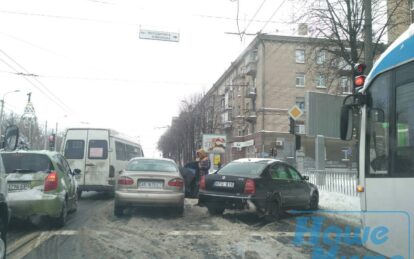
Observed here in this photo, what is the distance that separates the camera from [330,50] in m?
20.6

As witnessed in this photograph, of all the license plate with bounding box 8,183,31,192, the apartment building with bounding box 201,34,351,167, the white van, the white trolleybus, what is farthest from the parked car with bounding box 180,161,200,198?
the apartment building with bounding box 201,34,351,167

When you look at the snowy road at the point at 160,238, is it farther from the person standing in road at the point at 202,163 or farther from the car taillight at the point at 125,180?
the person standing in road at the point at 202,163

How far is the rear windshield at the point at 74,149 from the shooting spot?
17.8 metres

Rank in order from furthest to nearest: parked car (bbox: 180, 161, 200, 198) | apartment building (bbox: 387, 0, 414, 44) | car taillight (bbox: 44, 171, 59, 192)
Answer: apartment building (bbox: 387, 0, 414, 44) → parked car (bbox: 180, 161, 200, 198) → car taillight (bbox: 44, 171, 59, 192)

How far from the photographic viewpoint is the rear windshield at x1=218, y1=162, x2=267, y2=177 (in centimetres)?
1173

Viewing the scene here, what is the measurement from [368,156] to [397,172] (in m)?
0.76

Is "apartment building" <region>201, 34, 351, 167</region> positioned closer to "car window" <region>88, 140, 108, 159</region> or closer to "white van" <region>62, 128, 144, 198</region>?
"white van" <region>62, 128, 144, 198</region>

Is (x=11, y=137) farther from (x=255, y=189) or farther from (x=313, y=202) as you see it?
(x=313, y=202)

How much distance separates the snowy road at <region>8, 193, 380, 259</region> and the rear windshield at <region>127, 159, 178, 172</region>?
3.96ft

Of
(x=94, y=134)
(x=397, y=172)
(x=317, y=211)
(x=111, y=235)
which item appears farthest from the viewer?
(x=94, y=134)

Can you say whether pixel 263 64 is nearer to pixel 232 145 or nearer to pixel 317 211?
pixel 232 145

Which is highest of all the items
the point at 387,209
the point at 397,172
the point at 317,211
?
the point at 397,172

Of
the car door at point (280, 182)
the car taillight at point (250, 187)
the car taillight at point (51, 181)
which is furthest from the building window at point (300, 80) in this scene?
the car taillight at point (51, 181)

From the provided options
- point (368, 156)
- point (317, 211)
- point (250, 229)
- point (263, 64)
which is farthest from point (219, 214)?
point (263, 64)
